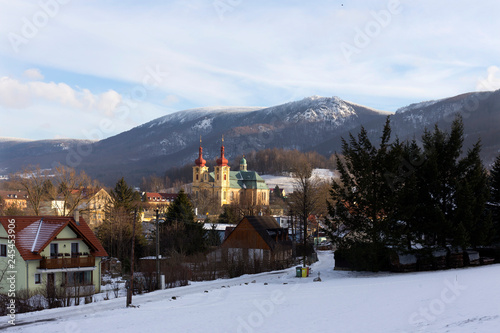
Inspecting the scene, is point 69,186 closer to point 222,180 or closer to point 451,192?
point 451,192

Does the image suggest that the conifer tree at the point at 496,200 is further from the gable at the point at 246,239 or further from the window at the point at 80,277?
the window at the point at 80,277

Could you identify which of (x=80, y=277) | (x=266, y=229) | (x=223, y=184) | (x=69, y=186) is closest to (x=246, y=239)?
(x=266, y=229)

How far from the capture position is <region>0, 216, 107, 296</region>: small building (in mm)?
34344

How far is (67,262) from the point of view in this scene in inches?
1410

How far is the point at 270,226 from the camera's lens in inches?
2344

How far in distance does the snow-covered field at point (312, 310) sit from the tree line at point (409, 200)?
3455 millimetres

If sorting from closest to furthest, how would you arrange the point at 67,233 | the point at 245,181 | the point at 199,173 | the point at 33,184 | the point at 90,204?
the point at 67,233 → the point at 33,184 → the point at 90,204 → the point at 199,173 → the point at 245,181

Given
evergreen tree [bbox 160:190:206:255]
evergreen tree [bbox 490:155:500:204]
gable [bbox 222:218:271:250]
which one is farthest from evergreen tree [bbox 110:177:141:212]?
evergreen tree [bbox 490:155:500:204]

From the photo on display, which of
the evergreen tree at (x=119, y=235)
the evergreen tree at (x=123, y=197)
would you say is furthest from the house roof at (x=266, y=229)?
the evergreen tree at (x=123, y=197)

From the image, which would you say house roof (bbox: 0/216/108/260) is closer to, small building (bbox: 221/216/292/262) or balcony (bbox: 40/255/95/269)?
balcony (bbox: 40/255/95/269)

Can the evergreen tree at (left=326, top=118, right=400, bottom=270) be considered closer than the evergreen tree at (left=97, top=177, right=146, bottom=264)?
Yes

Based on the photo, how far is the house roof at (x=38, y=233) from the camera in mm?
34906

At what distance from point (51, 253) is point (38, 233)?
1.93 metres

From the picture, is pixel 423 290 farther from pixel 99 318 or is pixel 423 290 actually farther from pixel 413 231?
pixel 99 318
